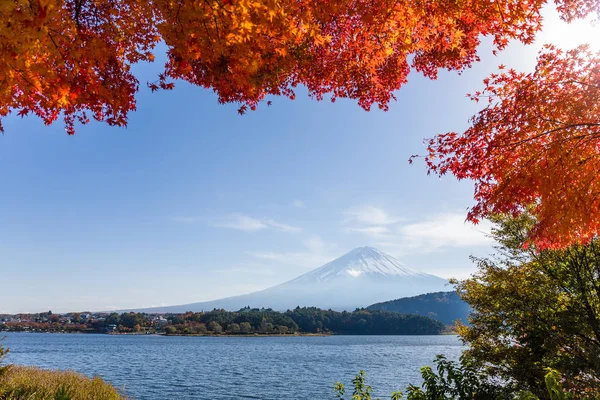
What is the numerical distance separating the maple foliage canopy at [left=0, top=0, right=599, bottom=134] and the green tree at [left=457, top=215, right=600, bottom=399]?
548 cm

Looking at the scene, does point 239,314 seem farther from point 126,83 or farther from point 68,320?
point 126,83

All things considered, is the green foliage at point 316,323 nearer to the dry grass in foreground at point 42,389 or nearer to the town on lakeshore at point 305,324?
the town on lakeshore at point 305,324

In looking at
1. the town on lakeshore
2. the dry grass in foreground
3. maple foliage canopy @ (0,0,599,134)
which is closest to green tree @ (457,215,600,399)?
maple foliage canopy @ (0,0,599,134)

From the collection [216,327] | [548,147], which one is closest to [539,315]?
[548,147]

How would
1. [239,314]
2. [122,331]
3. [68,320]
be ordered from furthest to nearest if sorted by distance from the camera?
[68,320] < [122,331] < [239,314]

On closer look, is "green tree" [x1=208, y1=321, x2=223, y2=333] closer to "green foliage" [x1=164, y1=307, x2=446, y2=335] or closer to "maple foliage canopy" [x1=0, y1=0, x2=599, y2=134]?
"green foliage" [x1=164, y1=307, x2=446, y2=335]

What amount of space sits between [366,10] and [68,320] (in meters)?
205

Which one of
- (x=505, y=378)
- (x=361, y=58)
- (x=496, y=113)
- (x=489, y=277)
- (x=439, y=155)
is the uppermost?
(x=361, y=58)

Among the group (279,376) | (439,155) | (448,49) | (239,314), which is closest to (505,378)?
(439,155)

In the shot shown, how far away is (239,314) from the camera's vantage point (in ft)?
468

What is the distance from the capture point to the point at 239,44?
5320mm

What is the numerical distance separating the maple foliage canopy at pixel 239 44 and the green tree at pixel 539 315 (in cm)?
548

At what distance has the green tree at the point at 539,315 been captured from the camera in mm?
9930

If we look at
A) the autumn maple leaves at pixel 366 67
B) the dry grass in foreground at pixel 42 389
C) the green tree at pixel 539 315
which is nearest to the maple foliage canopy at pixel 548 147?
the autumn maple leaves at pixel 366 67
